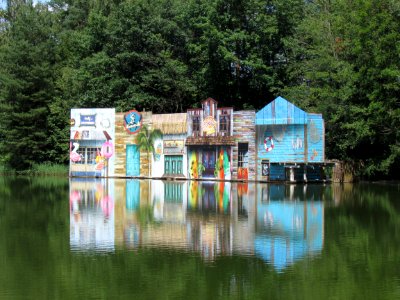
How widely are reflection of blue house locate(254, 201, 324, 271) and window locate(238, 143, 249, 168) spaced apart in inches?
723

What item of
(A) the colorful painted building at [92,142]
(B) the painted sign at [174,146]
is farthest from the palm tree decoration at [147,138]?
(A) the colorful painted building at [92,142]

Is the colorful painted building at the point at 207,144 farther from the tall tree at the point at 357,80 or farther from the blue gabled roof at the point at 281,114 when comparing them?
the tall tree at the point at 357,80

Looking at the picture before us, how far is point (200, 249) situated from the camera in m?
15.6

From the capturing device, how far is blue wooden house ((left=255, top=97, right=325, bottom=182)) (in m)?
42.0

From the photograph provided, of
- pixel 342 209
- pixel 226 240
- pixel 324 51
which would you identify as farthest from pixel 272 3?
pixel 226 240

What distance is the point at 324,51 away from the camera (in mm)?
44312

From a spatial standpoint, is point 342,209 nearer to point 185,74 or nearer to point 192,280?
point 192,280

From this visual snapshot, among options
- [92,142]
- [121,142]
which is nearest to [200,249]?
[121,142]

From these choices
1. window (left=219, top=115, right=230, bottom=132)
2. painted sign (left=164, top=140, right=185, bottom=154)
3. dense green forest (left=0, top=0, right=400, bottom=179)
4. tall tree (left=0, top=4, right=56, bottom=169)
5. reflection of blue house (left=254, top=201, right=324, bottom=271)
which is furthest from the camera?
tall tree (left=0, top=4, right=56, bottom=169)

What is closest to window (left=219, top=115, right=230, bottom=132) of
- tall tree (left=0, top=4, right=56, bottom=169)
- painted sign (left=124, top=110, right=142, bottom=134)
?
painted sign (left=124, top=110, right=142, bottom=134)

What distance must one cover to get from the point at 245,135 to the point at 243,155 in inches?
54.4

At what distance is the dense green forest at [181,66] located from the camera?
44.6m

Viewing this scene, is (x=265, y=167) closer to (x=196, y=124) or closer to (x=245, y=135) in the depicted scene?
(x=245, y=135)

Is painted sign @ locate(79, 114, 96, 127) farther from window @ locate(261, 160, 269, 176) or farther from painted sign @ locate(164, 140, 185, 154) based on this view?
window @ locate(261, 160, 269, 176)
